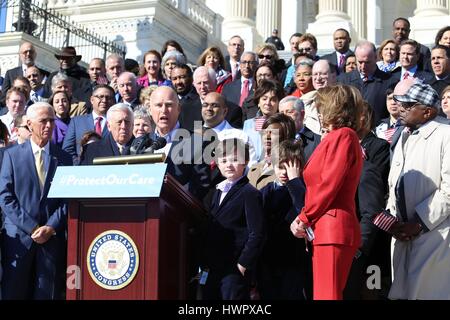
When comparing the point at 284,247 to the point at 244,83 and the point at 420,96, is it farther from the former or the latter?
the point at 244,83

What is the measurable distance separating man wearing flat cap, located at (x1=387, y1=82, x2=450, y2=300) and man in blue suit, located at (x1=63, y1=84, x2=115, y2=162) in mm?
3695

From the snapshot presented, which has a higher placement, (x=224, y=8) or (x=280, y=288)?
(x=224, y=8)

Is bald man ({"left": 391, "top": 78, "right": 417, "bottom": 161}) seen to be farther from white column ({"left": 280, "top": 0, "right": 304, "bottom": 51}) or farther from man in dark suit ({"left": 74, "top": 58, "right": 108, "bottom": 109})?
white column ({"left": 280, "top": 0, "right": 304, "bottom": 51})

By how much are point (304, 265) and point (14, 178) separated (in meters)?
2.65

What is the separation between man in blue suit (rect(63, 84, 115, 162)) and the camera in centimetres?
983

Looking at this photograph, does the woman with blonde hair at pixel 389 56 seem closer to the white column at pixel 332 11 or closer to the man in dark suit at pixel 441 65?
the man in dark suit at pixel 441 65

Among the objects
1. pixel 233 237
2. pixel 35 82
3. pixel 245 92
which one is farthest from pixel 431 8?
pixel 233 237

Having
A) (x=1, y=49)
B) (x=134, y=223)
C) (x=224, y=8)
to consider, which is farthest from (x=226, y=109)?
(x=224, y=8)

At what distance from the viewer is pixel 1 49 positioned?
59.6 feet

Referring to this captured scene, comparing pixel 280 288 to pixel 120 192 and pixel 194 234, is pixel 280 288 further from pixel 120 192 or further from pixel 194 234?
pixel 120 192

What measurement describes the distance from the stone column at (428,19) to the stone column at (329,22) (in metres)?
1.98

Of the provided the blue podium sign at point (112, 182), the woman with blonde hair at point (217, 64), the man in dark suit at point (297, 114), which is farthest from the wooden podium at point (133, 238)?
the woman with blonde hair at point (217, 64)

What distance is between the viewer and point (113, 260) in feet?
19.8
